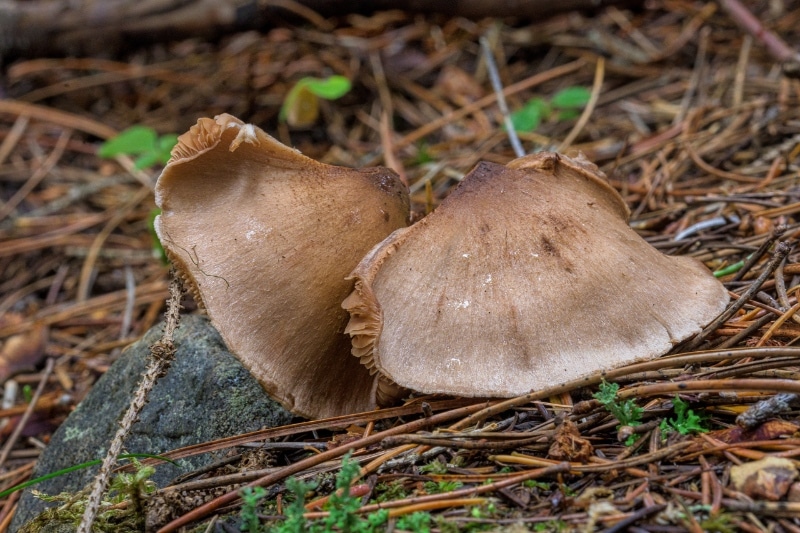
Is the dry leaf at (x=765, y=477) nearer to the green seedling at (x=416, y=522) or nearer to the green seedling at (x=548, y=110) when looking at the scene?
the green seedling at (x=416, y=522)

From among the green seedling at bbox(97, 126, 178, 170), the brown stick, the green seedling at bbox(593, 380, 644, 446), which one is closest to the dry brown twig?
the green seedling at bbox(593, 380, 644, 446)

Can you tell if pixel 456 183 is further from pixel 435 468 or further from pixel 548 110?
pixel 435 468

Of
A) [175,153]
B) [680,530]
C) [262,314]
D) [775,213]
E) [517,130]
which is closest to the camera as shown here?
[680,530]

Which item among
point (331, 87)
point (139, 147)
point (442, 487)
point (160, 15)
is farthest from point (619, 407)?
point (160, 15)

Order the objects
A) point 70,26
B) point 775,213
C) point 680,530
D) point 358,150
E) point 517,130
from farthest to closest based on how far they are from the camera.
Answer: point 70,26 < point 358,150 < point 517,130 < point 775,213 < point 680,530

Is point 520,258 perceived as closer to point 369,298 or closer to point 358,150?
point 369,298

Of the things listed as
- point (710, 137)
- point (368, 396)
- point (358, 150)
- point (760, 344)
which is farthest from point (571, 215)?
point (358, 150)

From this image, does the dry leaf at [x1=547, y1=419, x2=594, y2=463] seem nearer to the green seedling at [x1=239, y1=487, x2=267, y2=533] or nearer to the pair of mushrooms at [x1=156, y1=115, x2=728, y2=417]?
the pair of mushrooms at [x1=156, y1=115, x2=728, y2=417]
